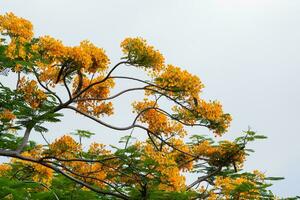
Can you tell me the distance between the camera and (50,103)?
1205 cm

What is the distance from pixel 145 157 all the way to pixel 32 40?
348 cm

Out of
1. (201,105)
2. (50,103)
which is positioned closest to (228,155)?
(201,105)

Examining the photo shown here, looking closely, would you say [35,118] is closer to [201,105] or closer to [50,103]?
[50,103]

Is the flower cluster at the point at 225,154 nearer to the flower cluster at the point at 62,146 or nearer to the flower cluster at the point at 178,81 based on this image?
the flower cluster at the point at 178,81

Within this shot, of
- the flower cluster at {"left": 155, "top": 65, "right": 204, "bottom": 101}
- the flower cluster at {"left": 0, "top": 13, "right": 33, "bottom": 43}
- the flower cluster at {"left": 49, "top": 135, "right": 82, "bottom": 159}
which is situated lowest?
the flower cluster at {"left": 49, "top": 135, "right": 82, "bottom": 159}

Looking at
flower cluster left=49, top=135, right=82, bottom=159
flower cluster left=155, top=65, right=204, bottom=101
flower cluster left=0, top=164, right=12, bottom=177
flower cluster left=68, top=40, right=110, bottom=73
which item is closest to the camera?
flower cluster left=68, top=40, right=110, bottom=73

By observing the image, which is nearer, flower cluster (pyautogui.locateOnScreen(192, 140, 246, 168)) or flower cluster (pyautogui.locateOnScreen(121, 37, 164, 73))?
flower cluster (pyautogui.locateOnScreen(121, 37, 164, 73))

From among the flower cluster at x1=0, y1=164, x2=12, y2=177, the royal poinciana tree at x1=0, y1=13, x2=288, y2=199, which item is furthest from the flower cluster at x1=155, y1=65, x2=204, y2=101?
the flower cluster at x1=0, y1=164, x2=12, y2=177

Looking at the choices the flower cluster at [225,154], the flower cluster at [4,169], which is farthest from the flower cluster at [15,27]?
the flower cluster at [225,154]

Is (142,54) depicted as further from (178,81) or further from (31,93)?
(31,93)

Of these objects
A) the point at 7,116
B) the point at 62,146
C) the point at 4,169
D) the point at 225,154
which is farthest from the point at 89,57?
the point at 4,169

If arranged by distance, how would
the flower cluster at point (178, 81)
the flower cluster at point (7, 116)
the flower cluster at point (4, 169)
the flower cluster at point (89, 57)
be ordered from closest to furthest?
the flower cluster at point (89, 57) → the flower cluster at point (178, 81) → the flower cluster at point (7, 116) → the flower cluster at point (4, 169)

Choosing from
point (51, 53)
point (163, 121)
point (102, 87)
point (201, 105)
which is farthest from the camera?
point (163, 121)

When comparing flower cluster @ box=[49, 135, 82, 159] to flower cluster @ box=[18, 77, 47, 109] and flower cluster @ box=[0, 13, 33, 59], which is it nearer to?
flower cluster @ box=[18, 77, 47, 109]
